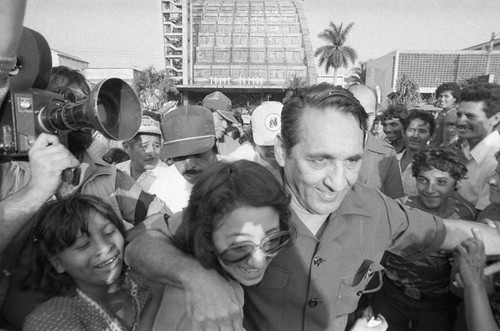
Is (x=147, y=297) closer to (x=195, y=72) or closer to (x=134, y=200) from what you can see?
(x=134, y=200)

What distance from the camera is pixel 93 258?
5.81 ft

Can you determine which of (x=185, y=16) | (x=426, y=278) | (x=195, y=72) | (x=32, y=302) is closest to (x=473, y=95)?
(x=426, y=278)

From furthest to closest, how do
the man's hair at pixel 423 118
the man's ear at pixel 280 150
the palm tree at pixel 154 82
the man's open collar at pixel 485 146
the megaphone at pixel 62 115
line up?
the palm tree at pixel 154 82 → the man's hair at pixel 423 118 → the man's open collar at pixel 485 146 → the man's ear at pixel 280 150 → the megaphone at pixel 62 115

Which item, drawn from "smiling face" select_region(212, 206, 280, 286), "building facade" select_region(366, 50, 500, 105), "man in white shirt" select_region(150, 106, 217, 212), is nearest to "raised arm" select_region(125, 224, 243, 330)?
"smiling face" select_region(212, 206, 280, 286)

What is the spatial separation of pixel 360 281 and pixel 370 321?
20cm

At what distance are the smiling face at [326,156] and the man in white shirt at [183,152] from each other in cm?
120

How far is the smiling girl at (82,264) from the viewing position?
1712 millimetres

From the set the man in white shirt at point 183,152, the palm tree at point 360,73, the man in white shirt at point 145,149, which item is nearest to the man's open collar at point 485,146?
the man in white shirt at point 183,152

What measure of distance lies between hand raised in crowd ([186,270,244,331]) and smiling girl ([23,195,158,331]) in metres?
0.58

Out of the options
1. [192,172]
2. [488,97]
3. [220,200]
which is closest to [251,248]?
[220,200]

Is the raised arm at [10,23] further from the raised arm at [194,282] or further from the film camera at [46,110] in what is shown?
the raised arm at [194,282]

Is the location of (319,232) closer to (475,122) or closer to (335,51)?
(475,122)

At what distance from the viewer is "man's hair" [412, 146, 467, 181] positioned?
278 centimetres

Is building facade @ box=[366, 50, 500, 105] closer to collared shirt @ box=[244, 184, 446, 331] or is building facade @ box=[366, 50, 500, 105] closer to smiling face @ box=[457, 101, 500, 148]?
smiling face @ box=[457, 101, 500, 148]
